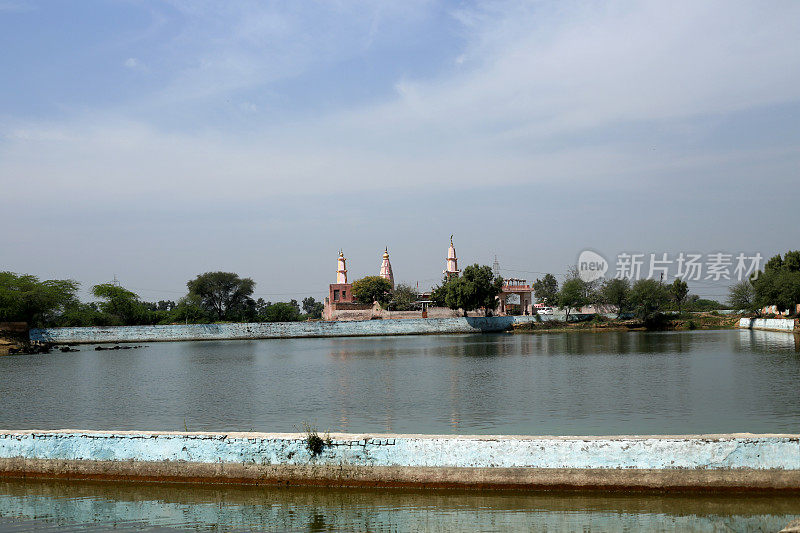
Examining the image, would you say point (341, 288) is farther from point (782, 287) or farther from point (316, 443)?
point (316, 443)

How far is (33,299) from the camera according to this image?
6612 cm

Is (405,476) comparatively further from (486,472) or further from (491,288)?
(491,288)

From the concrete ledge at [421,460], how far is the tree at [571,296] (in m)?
67.6

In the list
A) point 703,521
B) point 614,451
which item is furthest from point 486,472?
point 703,521

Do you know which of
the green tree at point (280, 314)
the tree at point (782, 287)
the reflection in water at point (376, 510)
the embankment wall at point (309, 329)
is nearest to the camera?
the reflection in water at point (376, 510)

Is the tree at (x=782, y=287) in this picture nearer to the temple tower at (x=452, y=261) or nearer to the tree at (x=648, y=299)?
the tree at (x=648, y=299)

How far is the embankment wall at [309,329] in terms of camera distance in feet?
227

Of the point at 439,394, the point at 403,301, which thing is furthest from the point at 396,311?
the point at 439,394

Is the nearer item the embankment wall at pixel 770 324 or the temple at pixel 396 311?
the embankment wall at pixel 770 324

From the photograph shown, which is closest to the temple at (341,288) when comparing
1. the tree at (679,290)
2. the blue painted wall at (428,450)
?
the tree at (679,290)

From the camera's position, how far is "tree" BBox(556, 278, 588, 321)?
77.6 m

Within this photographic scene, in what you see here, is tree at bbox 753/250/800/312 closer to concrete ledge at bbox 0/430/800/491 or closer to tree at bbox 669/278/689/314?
tree at bbox 669/278/689/314

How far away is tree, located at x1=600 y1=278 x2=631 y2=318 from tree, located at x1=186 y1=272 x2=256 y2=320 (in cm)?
5807

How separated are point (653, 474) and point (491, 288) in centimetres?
6250
